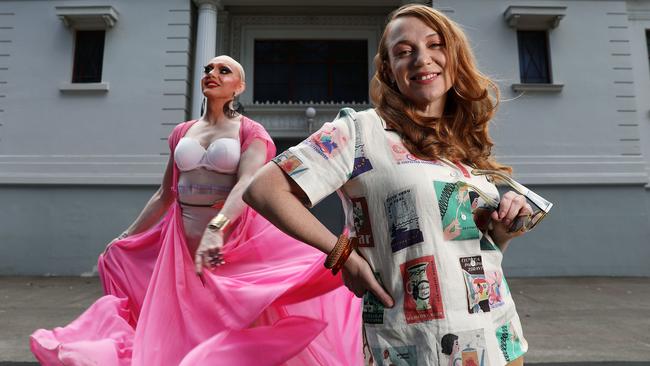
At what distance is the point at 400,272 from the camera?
0.96 metres

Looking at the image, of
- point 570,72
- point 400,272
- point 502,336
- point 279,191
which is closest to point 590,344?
point 502,336

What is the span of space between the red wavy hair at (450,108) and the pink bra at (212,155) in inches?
54.2

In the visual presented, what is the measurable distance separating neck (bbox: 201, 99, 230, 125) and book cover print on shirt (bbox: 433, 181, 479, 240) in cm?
190

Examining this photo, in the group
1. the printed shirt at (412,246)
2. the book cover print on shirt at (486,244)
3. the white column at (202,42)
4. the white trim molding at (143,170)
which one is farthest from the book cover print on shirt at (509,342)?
the white column at (202,42)

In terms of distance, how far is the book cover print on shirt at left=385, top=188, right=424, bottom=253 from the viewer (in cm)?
95

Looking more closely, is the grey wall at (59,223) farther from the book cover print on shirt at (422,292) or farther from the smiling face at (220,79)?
the book cover print on shirt at (422,292)

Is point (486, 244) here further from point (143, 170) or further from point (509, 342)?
point (143, 170)

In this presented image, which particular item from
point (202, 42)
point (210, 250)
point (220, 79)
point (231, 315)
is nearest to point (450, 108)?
point (210, 250)

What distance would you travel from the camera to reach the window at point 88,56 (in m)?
10.7

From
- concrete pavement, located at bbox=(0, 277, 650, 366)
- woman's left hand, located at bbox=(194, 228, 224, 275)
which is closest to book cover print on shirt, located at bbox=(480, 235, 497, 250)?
woman's left hand, located at bbox=(194, 228, 224, 275)

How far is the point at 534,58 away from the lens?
10.9 m

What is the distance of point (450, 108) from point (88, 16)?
38.7 feet

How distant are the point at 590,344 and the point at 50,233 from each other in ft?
35.6

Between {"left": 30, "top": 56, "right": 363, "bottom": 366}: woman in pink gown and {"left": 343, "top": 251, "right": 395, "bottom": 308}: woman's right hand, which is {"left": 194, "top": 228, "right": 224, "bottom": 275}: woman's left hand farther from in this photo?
{"left": 343, "top": 251, "right": 395, "bottom": 308}: woman's right hand
